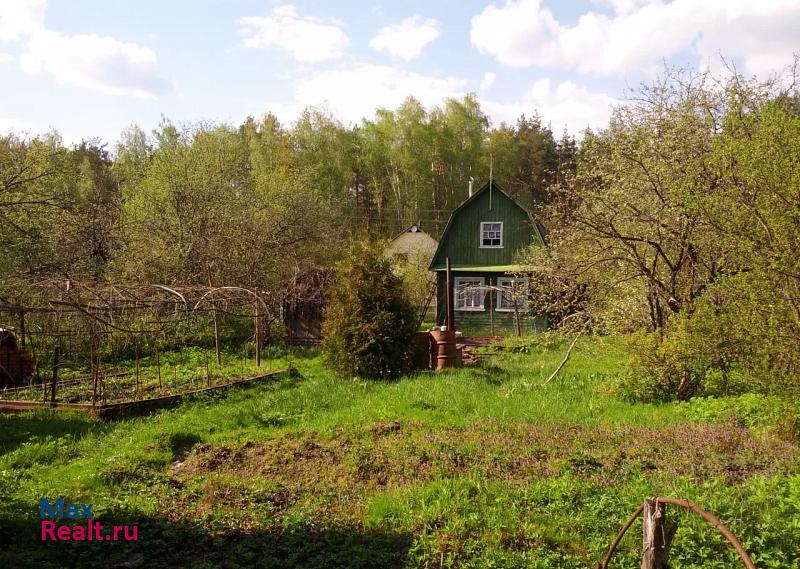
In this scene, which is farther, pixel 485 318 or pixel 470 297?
pixel 470 297

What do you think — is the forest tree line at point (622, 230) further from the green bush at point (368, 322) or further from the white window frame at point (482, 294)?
the white window frame at point (482, 294)

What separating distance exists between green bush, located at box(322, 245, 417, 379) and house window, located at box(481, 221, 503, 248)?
544 inches

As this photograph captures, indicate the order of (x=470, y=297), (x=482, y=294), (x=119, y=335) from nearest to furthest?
(x=119, y=335)
(x=482, y=294)
(x=470, y=297)

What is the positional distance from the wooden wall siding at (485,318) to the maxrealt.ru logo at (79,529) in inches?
820

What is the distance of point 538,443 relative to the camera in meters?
8.36

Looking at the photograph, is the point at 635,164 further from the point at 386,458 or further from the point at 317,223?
the point at 317,223

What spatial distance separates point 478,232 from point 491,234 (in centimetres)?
62

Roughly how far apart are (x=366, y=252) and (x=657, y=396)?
291 inches

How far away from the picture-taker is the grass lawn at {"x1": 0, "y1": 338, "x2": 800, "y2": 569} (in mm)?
5477

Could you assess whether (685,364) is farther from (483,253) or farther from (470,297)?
(483,253)

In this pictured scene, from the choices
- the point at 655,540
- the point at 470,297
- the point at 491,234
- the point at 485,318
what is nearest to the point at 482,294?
the point at 470,297

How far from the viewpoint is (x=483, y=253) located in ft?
91.9

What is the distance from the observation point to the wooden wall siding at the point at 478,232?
27625 mm

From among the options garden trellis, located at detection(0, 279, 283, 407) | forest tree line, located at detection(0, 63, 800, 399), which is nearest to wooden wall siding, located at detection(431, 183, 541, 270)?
forest tree line, located at detection(0, 63, 800, 399)
